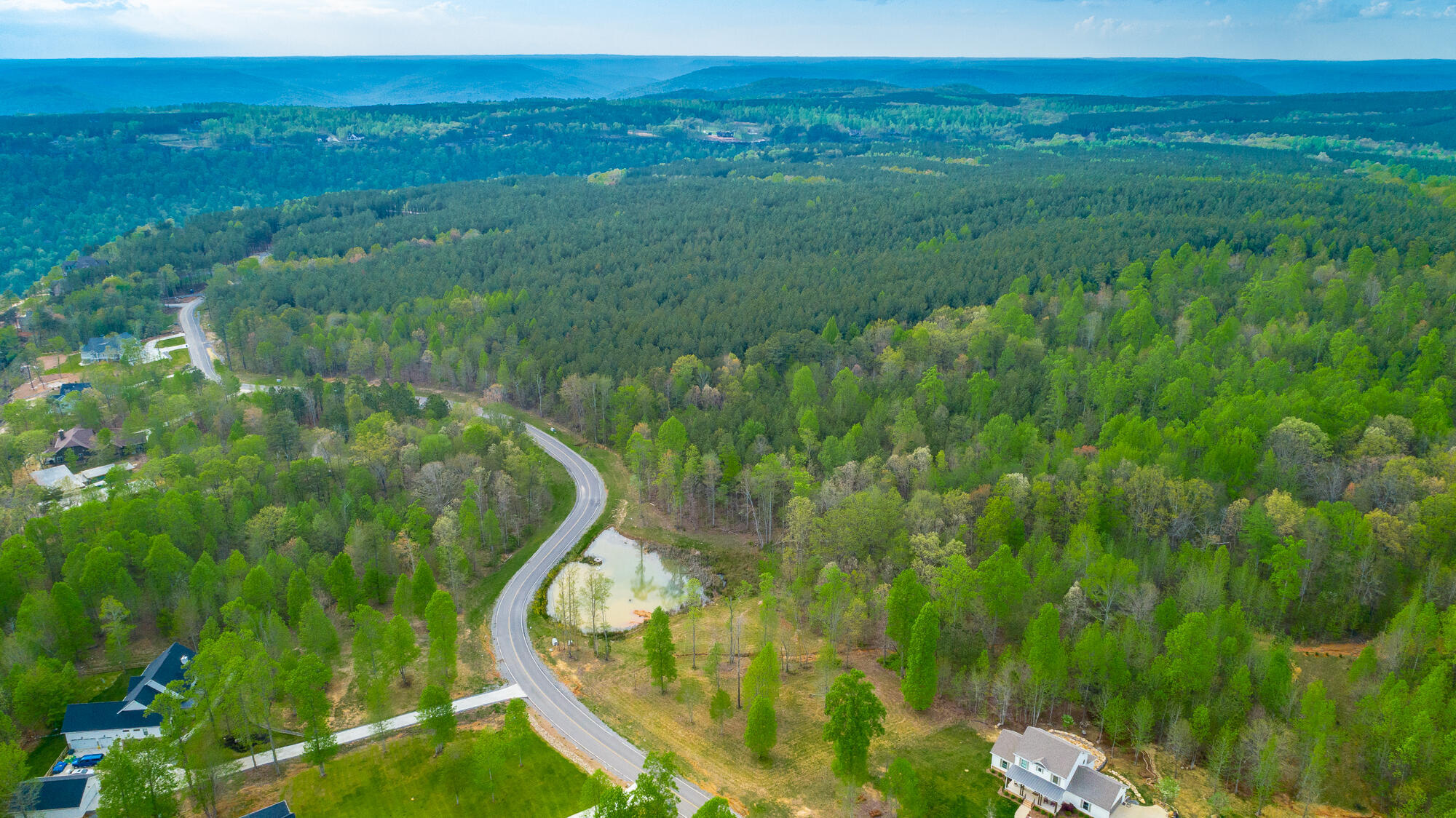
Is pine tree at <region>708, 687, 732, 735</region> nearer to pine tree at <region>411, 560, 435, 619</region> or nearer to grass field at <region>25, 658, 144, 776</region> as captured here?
pine tree at <region>411, 560, 435, 619</region>

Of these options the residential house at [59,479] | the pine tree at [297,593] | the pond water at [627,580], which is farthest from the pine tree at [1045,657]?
the residential house at [59,479]

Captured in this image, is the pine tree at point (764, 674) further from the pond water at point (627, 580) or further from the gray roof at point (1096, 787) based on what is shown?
the pond water at point (627, 580)

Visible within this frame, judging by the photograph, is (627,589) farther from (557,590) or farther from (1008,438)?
(1008,438)

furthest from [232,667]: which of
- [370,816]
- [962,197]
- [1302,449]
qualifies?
[962,197]

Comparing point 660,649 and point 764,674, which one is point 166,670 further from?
point 764,674

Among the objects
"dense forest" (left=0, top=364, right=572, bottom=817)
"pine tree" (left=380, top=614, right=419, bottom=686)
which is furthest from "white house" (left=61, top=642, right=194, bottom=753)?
"pine tree" (left=380, top=614, right=419, bottom=686)

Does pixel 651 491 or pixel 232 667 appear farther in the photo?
pixel 651 491
